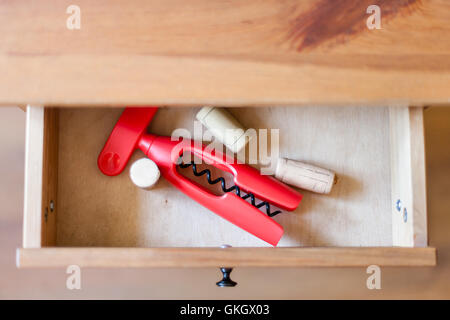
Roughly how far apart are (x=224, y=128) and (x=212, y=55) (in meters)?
0.20

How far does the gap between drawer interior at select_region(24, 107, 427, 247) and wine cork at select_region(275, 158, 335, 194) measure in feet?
0.11

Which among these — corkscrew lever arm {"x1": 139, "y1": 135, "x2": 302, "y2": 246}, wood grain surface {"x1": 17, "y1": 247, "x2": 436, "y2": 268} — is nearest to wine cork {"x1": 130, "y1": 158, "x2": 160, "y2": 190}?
corkscrew lever arm {"x1": 139, "y1": 135, "x2": 302, "y2": 246}

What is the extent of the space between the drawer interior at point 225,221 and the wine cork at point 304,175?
0.03 metres

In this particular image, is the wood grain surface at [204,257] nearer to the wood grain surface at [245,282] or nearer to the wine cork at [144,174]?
the wine cork at [144,174]

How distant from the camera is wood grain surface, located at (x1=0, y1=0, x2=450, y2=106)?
0.71 meters

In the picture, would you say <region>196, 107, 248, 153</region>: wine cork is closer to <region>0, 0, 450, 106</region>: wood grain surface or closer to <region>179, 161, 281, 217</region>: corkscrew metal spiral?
<region>179, 161, 281, 217</region>: corkscrew metal spiral

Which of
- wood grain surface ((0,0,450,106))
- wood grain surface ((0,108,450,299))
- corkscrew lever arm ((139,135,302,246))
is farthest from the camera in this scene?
wood grain surface ((0,108,450,299))

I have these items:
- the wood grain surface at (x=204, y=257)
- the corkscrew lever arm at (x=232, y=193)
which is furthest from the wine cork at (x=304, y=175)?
the wood grain surface at (x=204, y=257)

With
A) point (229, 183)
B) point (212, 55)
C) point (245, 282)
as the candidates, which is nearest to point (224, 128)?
point (229, 183)

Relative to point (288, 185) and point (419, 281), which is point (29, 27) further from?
point (419, 281)

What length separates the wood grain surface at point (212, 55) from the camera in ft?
2.32

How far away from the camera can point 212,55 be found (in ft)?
2.33

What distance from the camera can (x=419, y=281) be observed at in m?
1.08

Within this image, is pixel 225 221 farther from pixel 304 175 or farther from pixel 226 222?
pixel 304 175
